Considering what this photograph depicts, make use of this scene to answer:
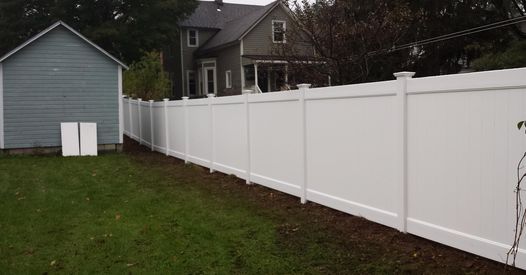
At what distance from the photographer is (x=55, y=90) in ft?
49.1

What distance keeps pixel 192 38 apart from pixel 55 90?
69.5ft

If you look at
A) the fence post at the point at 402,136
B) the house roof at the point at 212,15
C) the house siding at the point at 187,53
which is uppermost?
the house roof at the point at 212,15

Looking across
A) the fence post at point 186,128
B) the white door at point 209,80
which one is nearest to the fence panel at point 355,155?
the fence post at point 186,128

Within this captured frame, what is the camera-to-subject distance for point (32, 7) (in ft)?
98.3

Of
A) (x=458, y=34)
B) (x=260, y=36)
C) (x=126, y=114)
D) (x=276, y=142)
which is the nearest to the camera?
(x=276, y=142)

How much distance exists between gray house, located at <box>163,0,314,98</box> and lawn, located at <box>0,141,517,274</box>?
17.4m

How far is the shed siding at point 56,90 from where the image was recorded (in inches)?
572

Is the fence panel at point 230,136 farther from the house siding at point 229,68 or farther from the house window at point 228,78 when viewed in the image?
the house window at point 228,78

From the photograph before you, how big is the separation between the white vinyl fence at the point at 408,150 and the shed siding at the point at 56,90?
28.0 feet

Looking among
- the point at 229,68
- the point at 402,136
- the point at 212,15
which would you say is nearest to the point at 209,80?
the point at 229,68

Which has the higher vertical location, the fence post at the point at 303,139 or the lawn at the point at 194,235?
the fence post at the point at 303,139

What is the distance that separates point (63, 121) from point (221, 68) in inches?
677

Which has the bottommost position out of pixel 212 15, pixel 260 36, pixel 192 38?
pixel 260 36

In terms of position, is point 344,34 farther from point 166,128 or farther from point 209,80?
point 209,80
